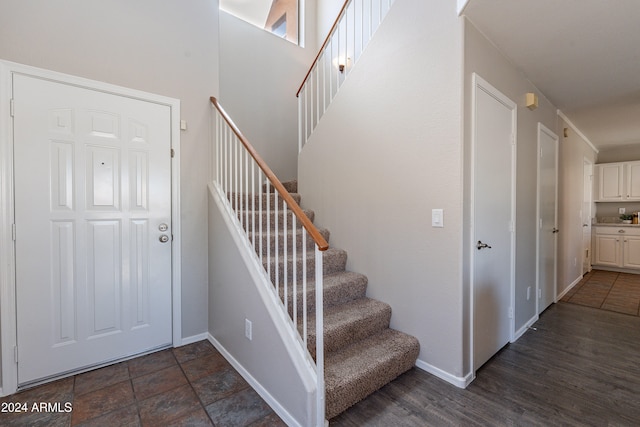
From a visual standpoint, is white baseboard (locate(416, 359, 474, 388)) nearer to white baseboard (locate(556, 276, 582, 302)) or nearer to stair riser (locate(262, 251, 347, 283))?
stair riser (locate(262, 251, 347, 283))

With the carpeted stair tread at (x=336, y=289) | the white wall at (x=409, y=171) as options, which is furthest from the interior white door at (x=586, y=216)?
the carpeted stair tread at (x=336, y=289)

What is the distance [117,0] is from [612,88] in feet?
15.0

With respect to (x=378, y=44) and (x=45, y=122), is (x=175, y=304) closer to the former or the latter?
(x=45, y=122)

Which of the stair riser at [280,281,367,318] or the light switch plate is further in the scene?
the stair riser at [280,281,367,318]

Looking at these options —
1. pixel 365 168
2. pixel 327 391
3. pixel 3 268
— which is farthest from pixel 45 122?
pixel 327 391

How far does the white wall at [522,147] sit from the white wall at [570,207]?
3.32 feet

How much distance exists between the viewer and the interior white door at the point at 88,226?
6.39 feet

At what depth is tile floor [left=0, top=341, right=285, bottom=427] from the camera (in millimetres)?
1680

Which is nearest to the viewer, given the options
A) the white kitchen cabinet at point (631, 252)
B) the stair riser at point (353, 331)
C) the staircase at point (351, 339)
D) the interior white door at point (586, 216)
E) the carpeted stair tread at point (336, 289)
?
the staircase at point (351, 339)

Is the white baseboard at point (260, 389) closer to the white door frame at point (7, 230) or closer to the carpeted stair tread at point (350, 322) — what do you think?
the carpeted stair tread at point (350, 322)

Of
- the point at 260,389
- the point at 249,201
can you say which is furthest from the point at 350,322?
the point at 249,201

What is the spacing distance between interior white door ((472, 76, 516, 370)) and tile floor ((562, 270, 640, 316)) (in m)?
2.05

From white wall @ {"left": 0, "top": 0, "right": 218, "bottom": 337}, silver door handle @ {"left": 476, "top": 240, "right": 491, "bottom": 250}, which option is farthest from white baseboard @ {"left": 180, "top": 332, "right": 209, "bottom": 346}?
silver door handle @ {"left": 476, "top": 240, "right": 491, "bottom": 250}

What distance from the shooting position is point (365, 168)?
2.54 meters
